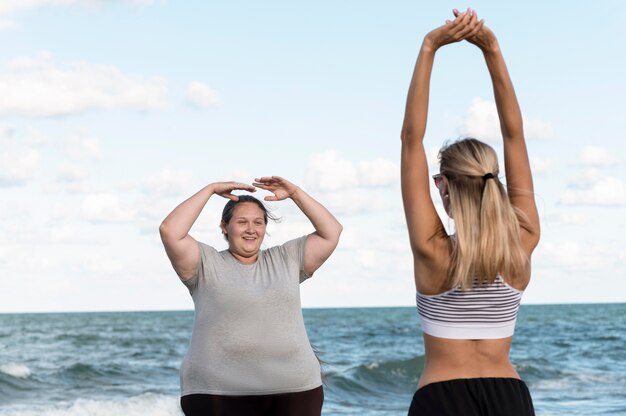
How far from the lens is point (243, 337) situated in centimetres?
489

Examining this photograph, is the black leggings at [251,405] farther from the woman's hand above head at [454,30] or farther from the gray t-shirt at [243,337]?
the woman's hand above head at [454,30]

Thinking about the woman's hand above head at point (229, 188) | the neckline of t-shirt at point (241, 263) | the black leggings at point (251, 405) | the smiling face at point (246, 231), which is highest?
the woman's hand above head at point (229, 188)

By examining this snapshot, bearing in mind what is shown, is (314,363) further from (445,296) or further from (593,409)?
(593,409)

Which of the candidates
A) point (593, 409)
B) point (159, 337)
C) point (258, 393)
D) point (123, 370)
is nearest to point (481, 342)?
point (258, 393)

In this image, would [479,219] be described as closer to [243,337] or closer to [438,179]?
[438,179]

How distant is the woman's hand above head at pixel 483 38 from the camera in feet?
10.5

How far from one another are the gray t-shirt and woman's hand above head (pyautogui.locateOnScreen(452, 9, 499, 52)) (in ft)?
6.86

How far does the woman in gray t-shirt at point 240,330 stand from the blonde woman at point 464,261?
6.03 ft

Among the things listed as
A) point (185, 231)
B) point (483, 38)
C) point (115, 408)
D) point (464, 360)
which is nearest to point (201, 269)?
point (185, 231)

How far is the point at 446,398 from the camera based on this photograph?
10.1ft

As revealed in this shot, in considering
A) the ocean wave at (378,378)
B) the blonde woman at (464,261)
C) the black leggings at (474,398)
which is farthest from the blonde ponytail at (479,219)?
the ocean wave at (378,378)

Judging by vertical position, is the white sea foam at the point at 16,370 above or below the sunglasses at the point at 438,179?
below

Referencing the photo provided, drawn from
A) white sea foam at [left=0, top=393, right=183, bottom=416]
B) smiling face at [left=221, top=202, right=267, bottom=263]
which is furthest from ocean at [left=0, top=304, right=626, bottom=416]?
smiling face at [left=221, top=202, right=267, bottom=263]

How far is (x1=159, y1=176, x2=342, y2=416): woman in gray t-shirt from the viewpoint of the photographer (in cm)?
488
